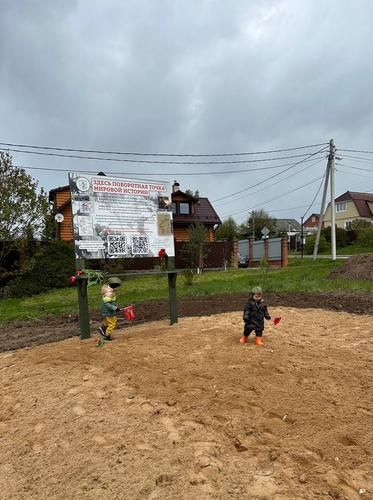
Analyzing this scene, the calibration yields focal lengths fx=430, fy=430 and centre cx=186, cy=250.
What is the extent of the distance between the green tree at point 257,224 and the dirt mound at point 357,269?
165ft

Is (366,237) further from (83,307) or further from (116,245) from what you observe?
(83,307)

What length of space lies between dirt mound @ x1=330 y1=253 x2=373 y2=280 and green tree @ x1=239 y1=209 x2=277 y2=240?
50.3 meters

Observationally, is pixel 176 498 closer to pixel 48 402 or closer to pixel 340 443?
pixel 340 443

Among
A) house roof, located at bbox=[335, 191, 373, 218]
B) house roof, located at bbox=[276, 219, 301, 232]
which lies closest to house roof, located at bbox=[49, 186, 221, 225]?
house roof, located at bbox=[335, 191, 373, 218]

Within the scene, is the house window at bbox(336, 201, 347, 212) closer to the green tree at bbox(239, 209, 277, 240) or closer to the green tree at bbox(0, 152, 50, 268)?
the green tree at bbox(239, 209, 277, 240)

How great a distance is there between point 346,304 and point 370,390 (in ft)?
20.4

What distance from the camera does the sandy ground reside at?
2.88 meters

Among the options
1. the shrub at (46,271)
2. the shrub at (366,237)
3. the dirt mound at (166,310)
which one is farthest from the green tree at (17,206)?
the shrub at (366,237)

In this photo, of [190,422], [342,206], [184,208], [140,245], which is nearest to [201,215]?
[184,208]

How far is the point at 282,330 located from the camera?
296 inches

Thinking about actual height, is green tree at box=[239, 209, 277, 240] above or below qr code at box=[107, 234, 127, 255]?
above

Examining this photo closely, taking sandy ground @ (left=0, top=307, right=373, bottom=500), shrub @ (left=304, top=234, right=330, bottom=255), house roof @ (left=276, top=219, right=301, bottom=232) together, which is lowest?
sandy ground @ (left=0, top=307, right=373, bottom=500)

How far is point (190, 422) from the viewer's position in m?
3.72

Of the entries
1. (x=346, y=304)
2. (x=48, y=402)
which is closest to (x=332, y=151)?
(x=346, y=304)
